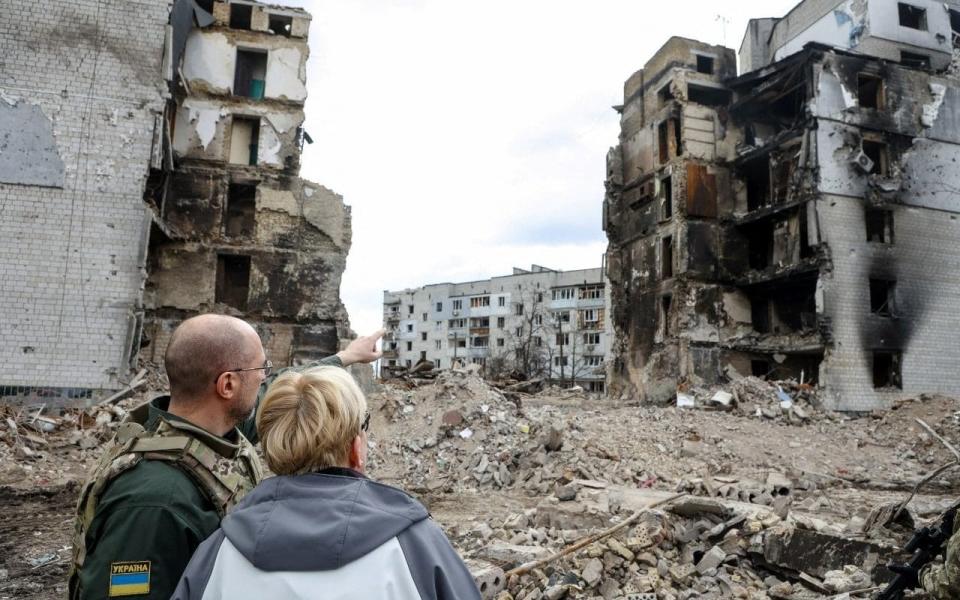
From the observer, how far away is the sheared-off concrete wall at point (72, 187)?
13.2 metres

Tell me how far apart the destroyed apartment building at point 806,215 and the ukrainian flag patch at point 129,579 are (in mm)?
20919

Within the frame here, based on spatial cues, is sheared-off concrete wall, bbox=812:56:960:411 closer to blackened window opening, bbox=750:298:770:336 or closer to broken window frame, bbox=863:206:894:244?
broken window frame, bbox=863:206:894:244

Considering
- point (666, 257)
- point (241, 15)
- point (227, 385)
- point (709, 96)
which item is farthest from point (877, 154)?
point (227, 385)

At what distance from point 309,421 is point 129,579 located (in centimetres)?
67

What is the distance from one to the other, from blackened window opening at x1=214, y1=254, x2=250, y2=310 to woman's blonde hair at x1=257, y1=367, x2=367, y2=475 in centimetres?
1683

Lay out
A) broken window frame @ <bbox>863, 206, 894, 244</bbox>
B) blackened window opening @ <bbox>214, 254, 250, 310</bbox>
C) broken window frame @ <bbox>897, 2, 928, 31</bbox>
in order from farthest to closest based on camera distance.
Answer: broken window frame @ <bbox>897, 2, 928, 31</bbox> → broken window frame @ <bbox>863, 206, 894, 244</bbox> → blackened window opening @ <bbox>214, 254, 250, 310</bbox>

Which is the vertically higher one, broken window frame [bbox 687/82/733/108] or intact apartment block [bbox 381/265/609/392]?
broken window frame [bbox 687/82/733/108]

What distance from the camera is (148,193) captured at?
51.8ft

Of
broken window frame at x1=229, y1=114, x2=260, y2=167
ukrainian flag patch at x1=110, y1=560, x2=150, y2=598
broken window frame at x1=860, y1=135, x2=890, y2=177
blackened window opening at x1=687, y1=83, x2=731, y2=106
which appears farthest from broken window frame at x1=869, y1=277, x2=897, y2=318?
ukrainian flag patch at x1=110, y1=560, x2=150, y2=598

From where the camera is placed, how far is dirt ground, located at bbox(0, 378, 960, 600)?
862cm

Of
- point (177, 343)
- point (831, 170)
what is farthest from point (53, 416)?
point (831, 170)

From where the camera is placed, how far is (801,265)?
20.0 m

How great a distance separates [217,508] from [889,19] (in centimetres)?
3041

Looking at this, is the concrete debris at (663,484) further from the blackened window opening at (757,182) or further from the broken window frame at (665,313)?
the blackened window opening at (757,182)
